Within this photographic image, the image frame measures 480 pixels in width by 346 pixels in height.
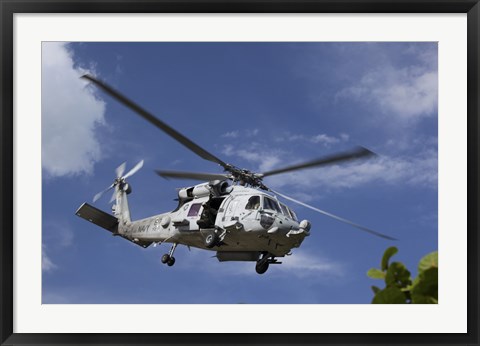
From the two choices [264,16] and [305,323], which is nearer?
[305,323]

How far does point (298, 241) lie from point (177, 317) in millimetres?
4075

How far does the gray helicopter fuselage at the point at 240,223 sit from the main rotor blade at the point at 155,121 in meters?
0.84

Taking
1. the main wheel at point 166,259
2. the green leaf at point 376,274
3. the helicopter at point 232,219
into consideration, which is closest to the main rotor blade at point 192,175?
the helicopter at point 232,219

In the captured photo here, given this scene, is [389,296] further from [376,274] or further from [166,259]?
[166,259]

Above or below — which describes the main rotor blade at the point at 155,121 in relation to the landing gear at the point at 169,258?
above

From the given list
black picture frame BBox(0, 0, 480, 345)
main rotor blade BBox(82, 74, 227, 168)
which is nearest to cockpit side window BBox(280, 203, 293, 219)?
main rotor blade BBox(82, 74, 227, 168)

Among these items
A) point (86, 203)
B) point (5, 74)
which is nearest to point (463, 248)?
point (5, 74)

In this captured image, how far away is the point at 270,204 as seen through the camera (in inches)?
345

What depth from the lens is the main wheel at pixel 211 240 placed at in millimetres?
9008

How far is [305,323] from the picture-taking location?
4.70m

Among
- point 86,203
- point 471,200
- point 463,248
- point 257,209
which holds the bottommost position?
point 463,248

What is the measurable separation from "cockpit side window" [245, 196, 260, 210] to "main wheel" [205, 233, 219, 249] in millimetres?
763

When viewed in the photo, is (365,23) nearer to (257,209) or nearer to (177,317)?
(177,317)

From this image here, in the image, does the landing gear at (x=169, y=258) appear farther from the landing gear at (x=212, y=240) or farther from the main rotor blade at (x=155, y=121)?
the main rotor blade at (x=155, y=121)
